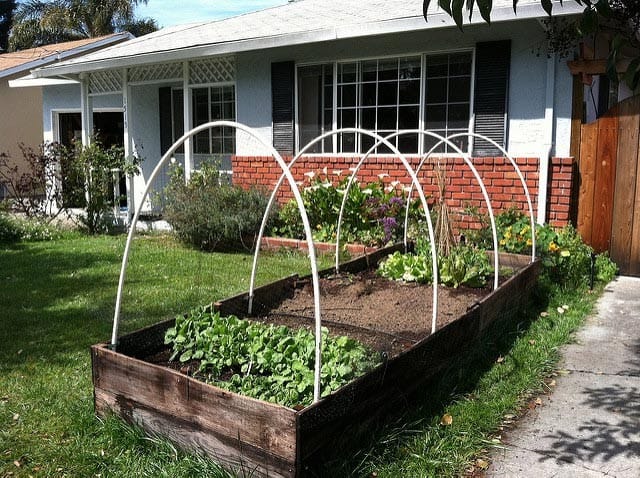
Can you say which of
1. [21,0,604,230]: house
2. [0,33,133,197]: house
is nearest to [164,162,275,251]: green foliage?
[21,0,604,230]: house

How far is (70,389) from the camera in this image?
414 cm

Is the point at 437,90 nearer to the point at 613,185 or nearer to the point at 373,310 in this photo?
the point at 613,185

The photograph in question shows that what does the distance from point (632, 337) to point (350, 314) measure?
2.42 metres

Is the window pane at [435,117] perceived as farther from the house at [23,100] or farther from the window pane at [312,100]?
the house at [23,100]

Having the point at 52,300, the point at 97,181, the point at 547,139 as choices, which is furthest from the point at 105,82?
the point at 547,139

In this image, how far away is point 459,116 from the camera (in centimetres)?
856

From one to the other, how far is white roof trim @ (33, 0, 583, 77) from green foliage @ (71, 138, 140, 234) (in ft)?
5.74

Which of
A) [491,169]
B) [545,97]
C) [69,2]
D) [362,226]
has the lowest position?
[362,226]

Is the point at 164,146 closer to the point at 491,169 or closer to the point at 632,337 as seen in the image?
the point at 491,169

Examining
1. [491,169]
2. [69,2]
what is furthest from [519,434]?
[69,2]

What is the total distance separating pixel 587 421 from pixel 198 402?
233 centimetres

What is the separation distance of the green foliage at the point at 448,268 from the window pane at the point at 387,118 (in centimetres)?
313

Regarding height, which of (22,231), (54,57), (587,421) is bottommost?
(587,421)

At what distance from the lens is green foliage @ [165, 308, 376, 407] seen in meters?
3.36
